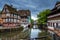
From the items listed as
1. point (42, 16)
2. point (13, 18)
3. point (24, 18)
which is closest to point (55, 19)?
point (42, 16)

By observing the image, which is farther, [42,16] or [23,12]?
[42,16]

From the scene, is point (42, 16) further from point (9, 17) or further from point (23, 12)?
point (9, 17)

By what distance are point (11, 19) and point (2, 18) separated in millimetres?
303

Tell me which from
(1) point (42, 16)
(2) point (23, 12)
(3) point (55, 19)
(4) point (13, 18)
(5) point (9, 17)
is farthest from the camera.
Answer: (1) point (42, 16)

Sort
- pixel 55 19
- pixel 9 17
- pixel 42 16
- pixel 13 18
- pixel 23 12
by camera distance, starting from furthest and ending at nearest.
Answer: pixel 42 16 → pixel 13 18 → pixel 9 17 → pixel 23 12 → pixel 55 19

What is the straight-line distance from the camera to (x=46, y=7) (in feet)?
19.6

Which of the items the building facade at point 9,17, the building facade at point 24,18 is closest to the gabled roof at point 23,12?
the building facade at point 24,18

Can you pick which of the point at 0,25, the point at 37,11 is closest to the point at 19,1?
the point at 37,11

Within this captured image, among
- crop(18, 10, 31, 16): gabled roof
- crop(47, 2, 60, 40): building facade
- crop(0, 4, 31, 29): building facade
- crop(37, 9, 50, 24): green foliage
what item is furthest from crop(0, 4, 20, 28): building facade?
crop(47, 2, 60, 40): building facade

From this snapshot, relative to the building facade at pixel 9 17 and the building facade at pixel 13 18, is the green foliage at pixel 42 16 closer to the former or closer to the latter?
the building facade at pixel 13 18

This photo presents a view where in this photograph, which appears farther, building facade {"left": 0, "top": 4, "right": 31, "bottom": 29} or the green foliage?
building facade {"left": 0, "top": 4, "right": 31, "bottom": 29}

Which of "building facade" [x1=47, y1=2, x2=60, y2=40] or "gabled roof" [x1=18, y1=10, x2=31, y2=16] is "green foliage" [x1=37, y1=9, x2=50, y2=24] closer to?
"building facade" [x1=47, y1=2, x2=60, y2=40]

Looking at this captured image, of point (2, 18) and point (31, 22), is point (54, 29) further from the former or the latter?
point (2, 18)

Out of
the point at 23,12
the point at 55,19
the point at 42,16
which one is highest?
the point at 23,12
